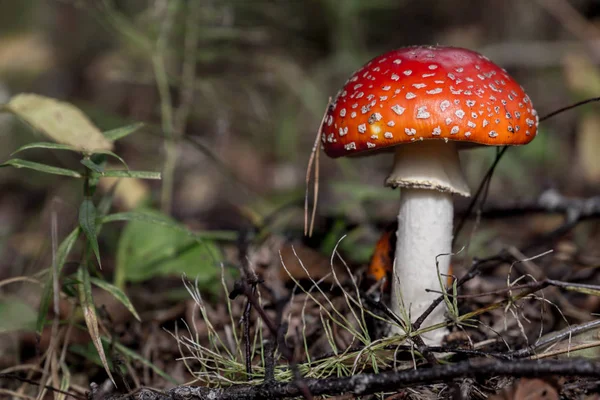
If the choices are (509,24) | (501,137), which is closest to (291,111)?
(509,24)

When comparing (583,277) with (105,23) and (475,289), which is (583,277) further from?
(105,23)

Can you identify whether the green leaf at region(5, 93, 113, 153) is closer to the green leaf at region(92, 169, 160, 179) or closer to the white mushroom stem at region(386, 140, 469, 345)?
the green leaf at region(92, 169, 160, 179)

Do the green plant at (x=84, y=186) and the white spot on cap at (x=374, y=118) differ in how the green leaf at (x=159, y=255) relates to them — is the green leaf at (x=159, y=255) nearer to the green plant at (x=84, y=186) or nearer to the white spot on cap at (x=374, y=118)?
the green plant at (x=84, y=186)

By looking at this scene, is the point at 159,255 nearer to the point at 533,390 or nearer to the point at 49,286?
the point at 49,286

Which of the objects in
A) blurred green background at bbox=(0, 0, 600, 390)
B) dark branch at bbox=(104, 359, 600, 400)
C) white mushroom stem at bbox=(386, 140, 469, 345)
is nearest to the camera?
dark branch at bbox=(104, 359, 600, 400)

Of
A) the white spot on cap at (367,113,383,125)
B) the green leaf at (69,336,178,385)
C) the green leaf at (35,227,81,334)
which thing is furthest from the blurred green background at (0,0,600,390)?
the white spot on cap at (367,113,383,125)

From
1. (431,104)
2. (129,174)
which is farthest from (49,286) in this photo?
(431,104)
